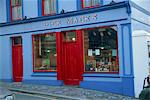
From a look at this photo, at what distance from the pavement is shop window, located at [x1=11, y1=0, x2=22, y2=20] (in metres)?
4.29

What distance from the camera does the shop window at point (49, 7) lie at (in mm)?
17891

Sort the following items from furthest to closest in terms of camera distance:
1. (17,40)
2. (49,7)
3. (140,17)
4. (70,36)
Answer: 1. (17,40)
2. (49,7)
3. (70,36)
4. (140,17)

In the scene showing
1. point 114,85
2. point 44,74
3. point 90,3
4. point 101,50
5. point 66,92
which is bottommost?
point 66,92

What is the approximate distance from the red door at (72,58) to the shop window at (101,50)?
352 millimetres

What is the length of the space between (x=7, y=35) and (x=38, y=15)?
2.71m

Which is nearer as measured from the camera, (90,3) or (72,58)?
(90,3)

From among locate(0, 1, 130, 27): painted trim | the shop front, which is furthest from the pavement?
locate(0, 1, 130, 27): painted trim

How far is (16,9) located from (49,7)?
8.80 ft

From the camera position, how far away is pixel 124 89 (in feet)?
48.2

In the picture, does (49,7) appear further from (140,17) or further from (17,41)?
(140,17)

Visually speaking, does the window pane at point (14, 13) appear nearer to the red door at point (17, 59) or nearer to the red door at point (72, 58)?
the red door at point (17, 59)

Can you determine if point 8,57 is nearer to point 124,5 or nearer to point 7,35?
point 7,35

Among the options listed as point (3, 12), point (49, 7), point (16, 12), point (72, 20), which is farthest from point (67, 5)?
point (3, 12)

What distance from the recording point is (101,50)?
16.0m
